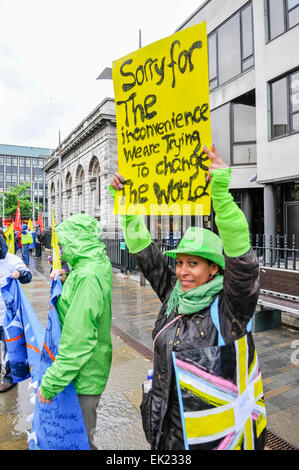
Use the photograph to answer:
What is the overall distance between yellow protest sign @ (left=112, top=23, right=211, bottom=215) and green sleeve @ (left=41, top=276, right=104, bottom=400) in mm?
661

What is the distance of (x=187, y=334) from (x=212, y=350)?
6.0 inches

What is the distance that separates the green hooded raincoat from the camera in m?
2.08

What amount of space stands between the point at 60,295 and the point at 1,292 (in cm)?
183

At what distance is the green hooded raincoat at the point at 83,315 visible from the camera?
2082 mm

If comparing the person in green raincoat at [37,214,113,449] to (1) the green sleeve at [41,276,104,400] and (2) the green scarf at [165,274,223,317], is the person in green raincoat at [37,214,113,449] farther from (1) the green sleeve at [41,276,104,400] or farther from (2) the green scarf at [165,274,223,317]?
(2) the green scarf at [165,274,223,317]

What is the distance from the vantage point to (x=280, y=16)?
1175cm

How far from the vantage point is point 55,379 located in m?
2.05

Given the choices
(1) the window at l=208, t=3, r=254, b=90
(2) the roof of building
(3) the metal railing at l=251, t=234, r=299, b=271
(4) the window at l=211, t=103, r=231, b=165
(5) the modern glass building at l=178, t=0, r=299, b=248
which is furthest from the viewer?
(2) the roof of building

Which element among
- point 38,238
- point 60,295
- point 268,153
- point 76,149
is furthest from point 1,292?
point 76,149

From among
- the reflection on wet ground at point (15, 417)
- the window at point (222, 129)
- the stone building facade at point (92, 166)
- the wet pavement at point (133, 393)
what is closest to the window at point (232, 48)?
the window at point (222, 129)

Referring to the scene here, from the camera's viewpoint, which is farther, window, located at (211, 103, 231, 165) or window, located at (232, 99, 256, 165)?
window, located at (211, 103, 231, 165)

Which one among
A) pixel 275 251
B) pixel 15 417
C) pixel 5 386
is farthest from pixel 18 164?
pixel 15 417

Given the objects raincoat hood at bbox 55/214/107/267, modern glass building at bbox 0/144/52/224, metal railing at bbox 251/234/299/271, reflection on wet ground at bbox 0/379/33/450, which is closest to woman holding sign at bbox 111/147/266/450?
raincoat hood at bbox 55/214/107/267

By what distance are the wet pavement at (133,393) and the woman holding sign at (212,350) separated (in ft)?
4.84
